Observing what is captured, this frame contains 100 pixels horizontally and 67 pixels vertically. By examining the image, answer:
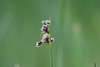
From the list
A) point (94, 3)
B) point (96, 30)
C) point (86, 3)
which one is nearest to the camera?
point (96, 30)

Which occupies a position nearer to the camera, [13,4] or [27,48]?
[27,48]

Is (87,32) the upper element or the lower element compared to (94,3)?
lower

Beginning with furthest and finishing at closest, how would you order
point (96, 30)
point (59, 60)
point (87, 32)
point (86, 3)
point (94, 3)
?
1. point (86, 3)
2. point (94, 3)
3. point (87, 32)
4. point (96, 30)
5. point (59, 60)

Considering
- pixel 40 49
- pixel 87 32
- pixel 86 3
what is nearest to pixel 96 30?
pixel 87 32

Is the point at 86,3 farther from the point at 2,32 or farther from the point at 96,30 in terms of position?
the point at 2,32

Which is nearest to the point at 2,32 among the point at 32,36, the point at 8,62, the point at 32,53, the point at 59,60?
the point at 8,62

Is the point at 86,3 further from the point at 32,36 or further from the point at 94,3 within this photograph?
the point at 32,36

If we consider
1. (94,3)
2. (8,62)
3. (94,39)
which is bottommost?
(8,62)
